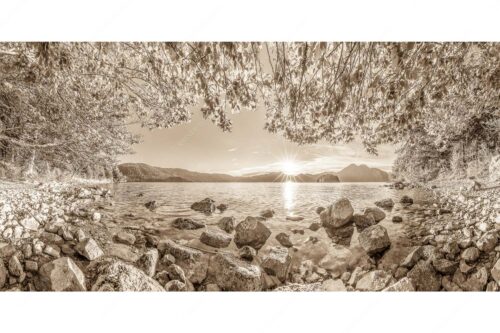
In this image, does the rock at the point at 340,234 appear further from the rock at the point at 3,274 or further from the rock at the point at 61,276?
the rock at the point at 3,274

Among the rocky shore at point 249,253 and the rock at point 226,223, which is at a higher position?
the rock at point 226,223

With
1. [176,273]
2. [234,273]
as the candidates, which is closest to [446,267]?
[234,273]

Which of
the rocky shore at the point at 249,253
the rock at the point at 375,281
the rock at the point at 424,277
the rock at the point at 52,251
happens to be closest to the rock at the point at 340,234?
the rocky shore at the point at 249,253

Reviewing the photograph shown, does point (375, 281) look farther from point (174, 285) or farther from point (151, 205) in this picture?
point (151, 205)

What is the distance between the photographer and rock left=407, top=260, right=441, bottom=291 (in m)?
2.02

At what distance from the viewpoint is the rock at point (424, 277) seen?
2016mm

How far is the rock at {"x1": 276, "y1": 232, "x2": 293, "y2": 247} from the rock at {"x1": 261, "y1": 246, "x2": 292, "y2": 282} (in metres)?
0.07

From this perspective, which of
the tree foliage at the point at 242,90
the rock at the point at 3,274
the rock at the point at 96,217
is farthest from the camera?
the rock at the point at 96,217

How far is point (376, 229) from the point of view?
206 cm

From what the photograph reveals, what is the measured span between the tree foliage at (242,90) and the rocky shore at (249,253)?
0.58 m

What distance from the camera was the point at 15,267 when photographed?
1954 millimetres

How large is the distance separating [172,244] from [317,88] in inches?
67.3

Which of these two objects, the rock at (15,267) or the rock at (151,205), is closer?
the rock at (15,267)
